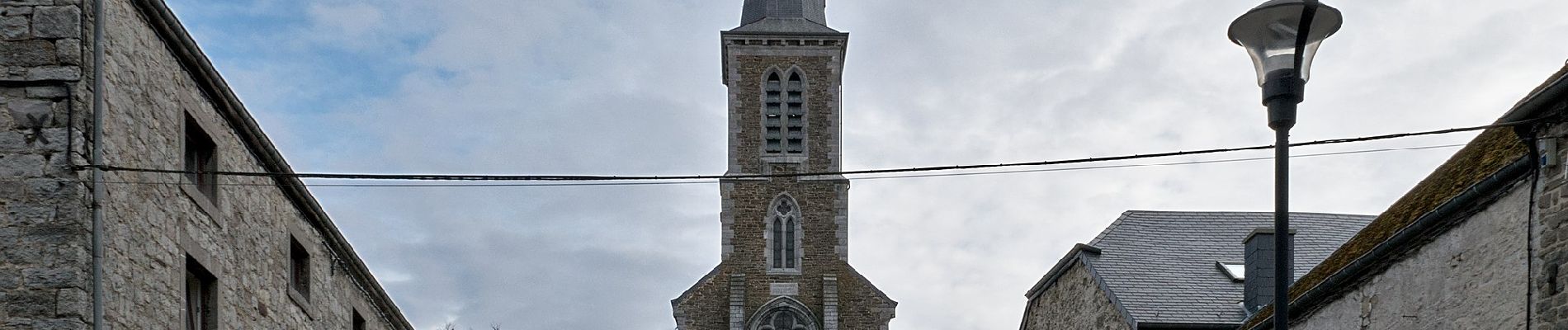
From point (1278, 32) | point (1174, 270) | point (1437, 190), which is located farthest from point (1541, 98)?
point (1174, 270)

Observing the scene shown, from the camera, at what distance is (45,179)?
988 cm

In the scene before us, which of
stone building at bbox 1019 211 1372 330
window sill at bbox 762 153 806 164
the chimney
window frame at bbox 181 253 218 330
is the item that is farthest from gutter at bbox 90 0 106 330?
window sill at bbox 762 153 806 164

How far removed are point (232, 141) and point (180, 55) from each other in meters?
1.44

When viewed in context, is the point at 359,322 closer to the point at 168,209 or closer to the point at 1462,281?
the point at 168,209

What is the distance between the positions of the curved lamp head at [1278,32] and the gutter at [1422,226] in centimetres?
304

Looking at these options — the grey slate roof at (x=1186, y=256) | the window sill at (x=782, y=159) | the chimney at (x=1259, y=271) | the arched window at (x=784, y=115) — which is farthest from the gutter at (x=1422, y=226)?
the arched window at (x=784, y=115)

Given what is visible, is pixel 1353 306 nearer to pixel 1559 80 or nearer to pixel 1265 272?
pixel 1559 80

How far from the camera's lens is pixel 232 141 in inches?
504

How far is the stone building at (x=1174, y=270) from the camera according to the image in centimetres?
2059

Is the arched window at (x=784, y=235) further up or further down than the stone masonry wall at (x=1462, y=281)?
further up

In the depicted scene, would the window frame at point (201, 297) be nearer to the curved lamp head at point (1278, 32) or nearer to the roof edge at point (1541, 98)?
the curved lamp head at point (1278, 32)

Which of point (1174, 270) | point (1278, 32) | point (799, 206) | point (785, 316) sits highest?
point (799, 206)

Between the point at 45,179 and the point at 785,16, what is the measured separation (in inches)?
1437

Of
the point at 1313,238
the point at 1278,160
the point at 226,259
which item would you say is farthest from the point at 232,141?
the point at 1313,238
